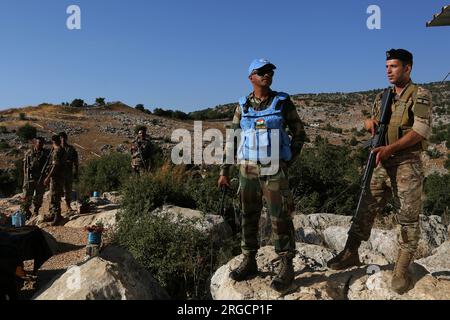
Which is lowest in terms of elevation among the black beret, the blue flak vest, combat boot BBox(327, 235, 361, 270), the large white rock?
the large white rock

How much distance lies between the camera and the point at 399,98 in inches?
133

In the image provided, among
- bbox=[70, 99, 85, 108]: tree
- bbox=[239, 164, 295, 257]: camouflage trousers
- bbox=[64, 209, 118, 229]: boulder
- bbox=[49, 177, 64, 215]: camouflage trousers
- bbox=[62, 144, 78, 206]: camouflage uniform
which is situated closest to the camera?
bbox=[239, 164, 295, 257]: camouflage trousers

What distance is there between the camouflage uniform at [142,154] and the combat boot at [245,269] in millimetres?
6362

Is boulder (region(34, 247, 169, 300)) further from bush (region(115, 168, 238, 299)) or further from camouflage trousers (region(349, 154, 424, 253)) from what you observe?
camouflage trousers (region(349, 154, 424, 253))

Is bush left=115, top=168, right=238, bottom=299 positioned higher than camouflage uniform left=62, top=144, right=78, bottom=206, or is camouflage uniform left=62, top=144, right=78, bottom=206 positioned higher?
camouflage uniform left=62, top=144, right=78, bottom=206

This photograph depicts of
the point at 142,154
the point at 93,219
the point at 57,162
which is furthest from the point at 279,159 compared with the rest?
the point at 142,154

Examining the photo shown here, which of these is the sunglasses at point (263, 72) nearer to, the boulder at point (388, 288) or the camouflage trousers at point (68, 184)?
the boulder at point (388, 288)

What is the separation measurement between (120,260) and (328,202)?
223 inches

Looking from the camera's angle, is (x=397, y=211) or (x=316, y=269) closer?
(x=397, y=211)

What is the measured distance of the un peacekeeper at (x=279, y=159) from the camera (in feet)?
11.3

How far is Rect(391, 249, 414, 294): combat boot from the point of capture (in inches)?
128

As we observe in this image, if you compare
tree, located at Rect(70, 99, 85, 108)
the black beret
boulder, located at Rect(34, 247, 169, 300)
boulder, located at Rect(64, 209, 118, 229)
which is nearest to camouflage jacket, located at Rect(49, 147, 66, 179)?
boulder, located at Rect(64, 209, 118, 229)
